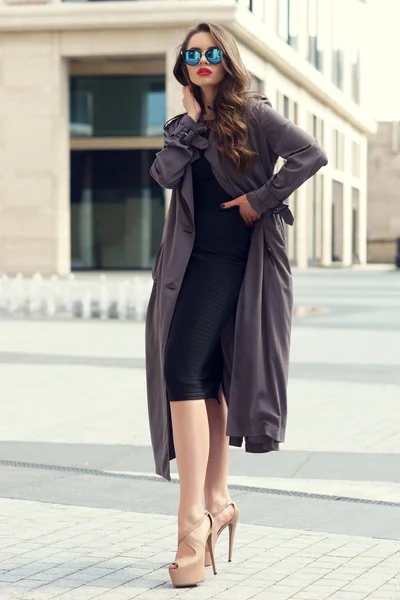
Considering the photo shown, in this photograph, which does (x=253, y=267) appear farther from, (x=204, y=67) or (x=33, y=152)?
(x=33, y=152)

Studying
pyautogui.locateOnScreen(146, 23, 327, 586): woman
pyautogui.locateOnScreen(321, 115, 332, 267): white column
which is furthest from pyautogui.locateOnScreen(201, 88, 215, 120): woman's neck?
pyautogui.locateOnScreen(321, 115, 332, 267): white column

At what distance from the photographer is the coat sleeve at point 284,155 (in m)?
4.42

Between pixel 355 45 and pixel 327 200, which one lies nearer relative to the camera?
pixel 327 200

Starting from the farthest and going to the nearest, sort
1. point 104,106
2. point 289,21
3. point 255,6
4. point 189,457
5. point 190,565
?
point 289,21 → point 104,106 → point 255,6 → point 189,457 → point 190,565

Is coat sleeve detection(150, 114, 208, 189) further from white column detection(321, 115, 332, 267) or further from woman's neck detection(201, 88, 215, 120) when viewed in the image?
white column detection(321, 115, 332, 267)

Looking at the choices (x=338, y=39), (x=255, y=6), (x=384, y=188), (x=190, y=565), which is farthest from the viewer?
(x=384, y=188)

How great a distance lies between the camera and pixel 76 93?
4588 cm

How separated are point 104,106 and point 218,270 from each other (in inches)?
1681

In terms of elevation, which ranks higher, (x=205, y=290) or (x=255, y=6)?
(x=255, y=6)

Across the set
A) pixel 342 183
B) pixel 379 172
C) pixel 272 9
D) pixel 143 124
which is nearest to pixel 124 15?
pixel 143 124

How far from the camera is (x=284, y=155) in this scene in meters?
→ 4.49

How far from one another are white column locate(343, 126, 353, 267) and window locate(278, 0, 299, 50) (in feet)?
52.5

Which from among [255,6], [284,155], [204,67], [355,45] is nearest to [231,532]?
[284,155]

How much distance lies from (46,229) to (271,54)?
37.2ft
